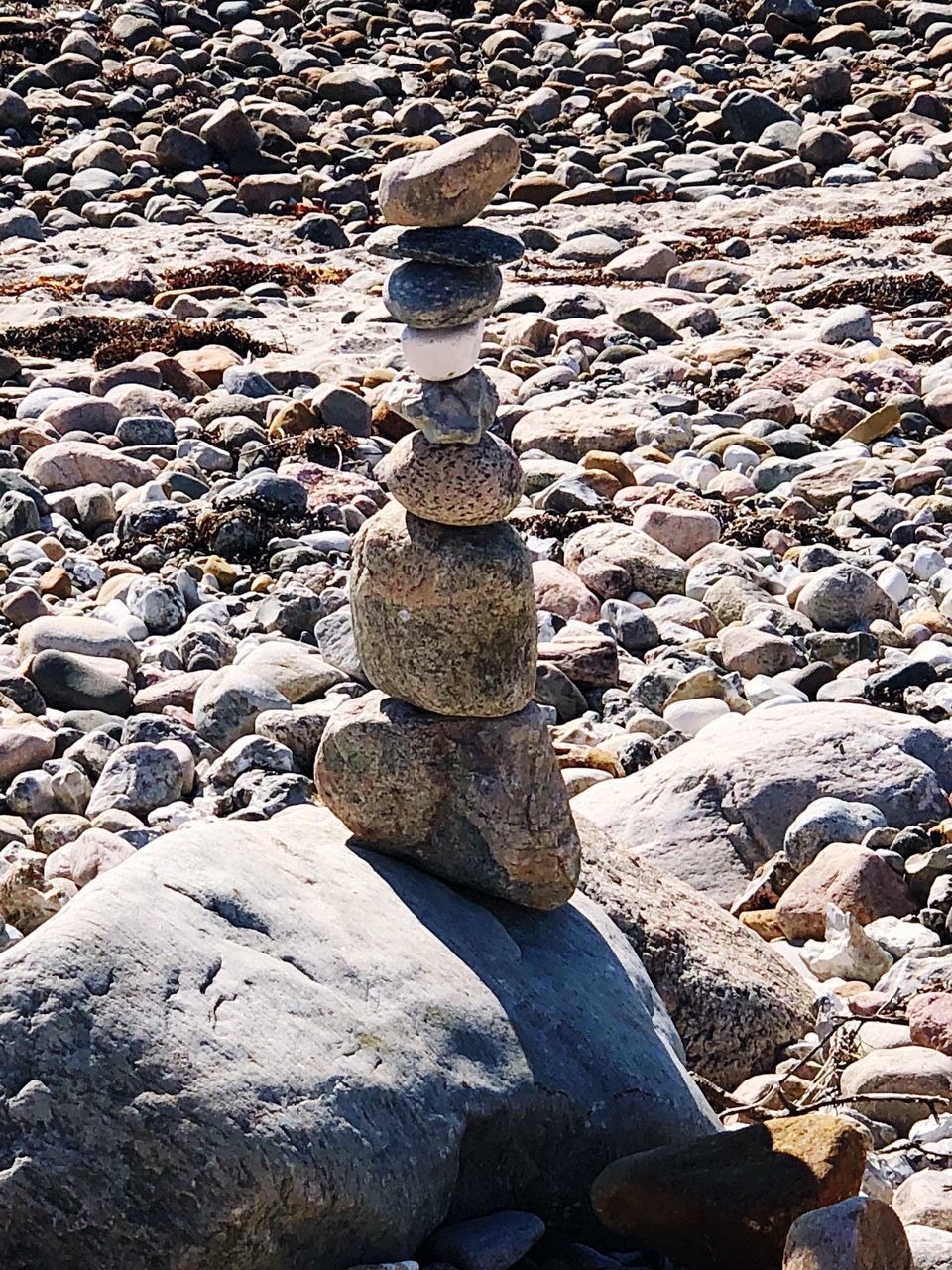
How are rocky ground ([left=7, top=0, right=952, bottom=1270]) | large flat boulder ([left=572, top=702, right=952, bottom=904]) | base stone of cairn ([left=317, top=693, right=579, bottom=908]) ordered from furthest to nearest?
large flat boulder ([left=572, top=702, right=952, bottom=904])
base stone of cairn ([left=317, top=693, right=579, bottom=908])
rocky ground ([left=7, top=0, right=952, bottom=1270])

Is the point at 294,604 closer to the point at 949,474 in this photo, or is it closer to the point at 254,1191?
the point at 949,474

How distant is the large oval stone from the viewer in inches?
177

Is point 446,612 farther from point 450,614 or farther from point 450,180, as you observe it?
point 450,180

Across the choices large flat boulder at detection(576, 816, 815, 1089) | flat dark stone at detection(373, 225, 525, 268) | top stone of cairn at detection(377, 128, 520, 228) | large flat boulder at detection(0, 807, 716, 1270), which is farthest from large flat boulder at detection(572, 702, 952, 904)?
top stone of cairn at detection(377, 128, 520, 228)

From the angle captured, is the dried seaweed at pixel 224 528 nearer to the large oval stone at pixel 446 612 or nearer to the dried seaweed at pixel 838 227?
the large oval stone at pixel 446 612

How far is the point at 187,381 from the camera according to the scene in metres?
13.1

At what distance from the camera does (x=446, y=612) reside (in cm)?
453

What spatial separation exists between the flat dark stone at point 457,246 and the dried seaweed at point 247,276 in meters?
11.9

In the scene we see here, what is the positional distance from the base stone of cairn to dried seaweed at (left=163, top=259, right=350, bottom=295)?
11919 millimetres

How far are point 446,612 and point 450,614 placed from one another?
0.01 meters

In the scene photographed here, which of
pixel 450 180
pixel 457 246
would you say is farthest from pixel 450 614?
pixel 450 180

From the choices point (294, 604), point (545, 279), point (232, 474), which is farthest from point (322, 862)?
point (545, 279)

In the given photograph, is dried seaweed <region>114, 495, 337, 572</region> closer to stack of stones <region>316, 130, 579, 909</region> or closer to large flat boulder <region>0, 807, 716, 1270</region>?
stack of stones <region>316, 130, 579, 909</region>

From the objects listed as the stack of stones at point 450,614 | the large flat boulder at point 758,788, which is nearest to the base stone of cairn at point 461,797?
the stack of stones at point 450,614
